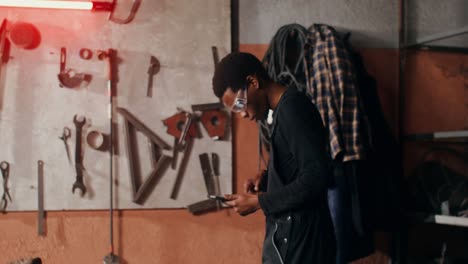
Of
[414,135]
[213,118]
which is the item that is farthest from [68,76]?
[414,135]

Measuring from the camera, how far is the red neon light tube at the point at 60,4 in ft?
9.02

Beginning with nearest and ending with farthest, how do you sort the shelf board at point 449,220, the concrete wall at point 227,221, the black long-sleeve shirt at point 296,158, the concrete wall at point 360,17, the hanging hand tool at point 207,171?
the black long-sleeve shirt at point 296,158 → the shelf board at point 449,220 → the concrete wall at point 227,221 → the hanging hand tool at point 207,171 → the concrete wall at point 360,17

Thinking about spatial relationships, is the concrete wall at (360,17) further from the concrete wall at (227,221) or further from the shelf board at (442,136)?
the shelf board at (442,136)

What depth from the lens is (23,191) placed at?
2934 millimetres

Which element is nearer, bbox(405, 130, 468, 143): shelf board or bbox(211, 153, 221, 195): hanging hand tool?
bbox(405, 130, 468, 143): shelf board

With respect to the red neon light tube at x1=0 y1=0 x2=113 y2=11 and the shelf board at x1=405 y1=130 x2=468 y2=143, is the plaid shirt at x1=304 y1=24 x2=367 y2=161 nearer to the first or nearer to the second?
the shelf board at x1=405 y1=130 x2=468 y2=143

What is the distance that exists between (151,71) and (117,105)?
10.0 inches

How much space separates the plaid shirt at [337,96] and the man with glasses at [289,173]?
92cm

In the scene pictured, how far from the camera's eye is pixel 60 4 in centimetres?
285

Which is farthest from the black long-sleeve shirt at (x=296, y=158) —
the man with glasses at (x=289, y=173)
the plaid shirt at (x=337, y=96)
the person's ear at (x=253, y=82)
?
the plaid shirt at (x=337, y=96)

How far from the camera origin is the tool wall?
9.71ft

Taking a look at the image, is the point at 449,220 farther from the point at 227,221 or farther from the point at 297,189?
the point at 297,189

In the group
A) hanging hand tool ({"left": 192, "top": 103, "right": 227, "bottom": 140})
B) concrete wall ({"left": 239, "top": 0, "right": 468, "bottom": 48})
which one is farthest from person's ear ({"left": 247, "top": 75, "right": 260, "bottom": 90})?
concrete wall ({"left": 239, "top": 0, "right": 468, "bottom": 48})

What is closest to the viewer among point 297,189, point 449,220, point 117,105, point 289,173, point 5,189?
point 297,189
